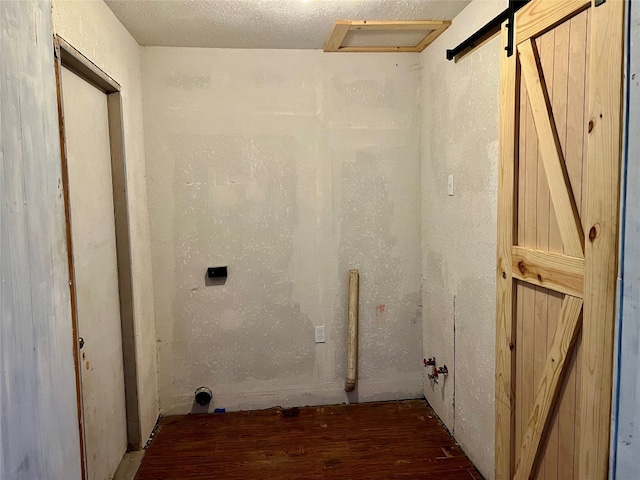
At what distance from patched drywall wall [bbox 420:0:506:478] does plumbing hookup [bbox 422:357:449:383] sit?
0.04m

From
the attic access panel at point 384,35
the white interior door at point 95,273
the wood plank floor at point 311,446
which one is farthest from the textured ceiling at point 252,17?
the wood plank floor at point 311,446

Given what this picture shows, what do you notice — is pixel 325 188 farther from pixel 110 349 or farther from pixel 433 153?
pixel 110 349

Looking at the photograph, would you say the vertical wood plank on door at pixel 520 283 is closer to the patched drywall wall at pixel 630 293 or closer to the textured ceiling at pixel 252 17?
the patched drywall wall at pixel 630 293

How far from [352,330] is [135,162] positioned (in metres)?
1.69

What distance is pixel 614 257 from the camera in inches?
42.9

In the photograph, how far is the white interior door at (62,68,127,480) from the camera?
1.90 metres

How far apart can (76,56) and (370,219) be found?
74.9 inches

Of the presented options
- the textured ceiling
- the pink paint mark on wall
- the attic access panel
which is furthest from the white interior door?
the pink paint mark on wall

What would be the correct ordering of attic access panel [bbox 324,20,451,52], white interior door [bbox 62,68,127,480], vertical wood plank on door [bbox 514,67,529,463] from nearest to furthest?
1. vertical wood plank on door [bbox 514,67,529,463]
2. white interior door [bbox 62,68,127,480]
3. attic access panel [bbox 324,20,451,52]

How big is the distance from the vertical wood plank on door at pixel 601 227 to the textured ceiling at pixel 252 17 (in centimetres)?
136

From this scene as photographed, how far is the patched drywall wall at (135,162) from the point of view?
80.4 inches

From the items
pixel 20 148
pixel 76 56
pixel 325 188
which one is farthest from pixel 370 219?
pixel 20 148

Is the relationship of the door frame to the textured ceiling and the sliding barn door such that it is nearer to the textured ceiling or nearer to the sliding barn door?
the textured ceiling

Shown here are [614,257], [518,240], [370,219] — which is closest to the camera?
[614,257]
